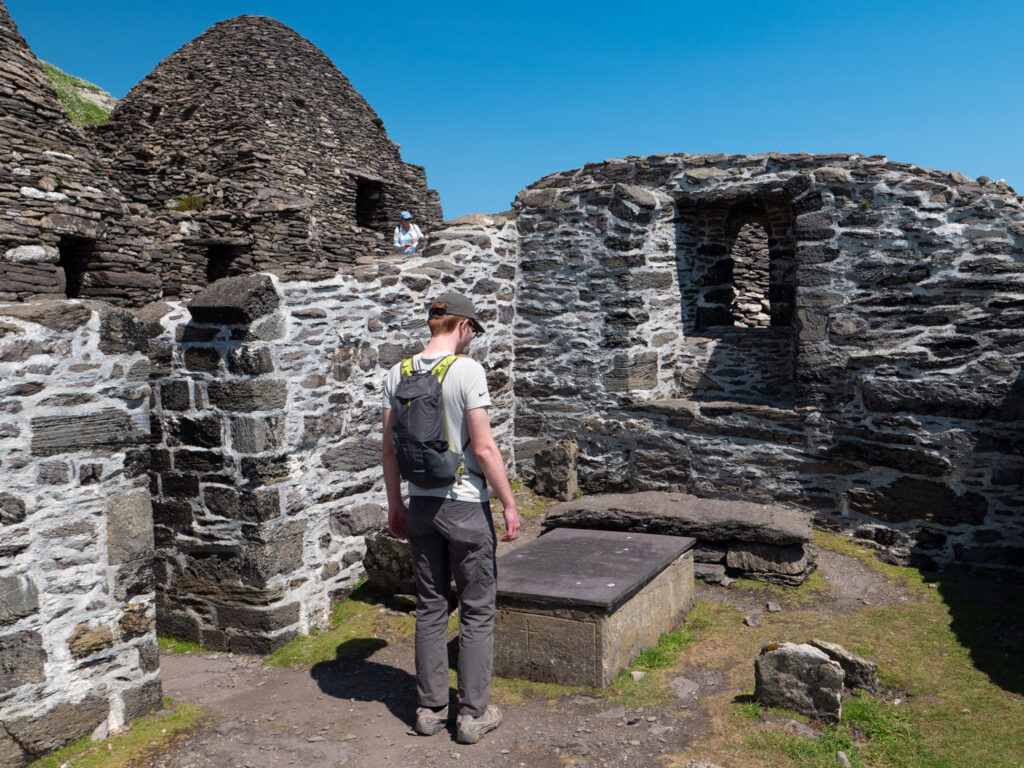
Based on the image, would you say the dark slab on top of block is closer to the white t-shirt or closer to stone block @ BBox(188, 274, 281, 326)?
the white t-shirt

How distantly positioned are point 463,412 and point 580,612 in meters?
1.38

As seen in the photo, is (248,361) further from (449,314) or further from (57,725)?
(57,725)

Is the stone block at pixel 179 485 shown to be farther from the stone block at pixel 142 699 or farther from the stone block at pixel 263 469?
the stone block at pixel 142 699

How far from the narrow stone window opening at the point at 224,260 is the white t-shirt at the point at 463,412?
457 inches

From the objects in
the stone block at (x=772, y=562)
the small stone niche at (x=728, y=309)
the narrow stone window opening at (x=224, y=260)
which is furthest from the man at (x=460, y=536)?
the narrow stone window opening at (x=224, y=260)

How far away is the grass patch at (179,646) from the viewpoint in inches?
201

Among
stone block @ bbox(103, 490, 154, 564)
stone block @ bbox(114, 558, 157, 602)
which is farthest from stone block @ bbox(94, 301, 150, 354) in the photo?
stone block @ bbox(114, 558, 157, 602)

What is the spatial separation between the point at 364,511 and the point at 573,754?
2746 mm

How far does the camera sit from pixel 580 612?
414 cm

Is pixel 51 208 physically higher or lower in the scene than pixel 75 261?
higher

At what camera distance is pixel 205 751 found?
372 centimetres

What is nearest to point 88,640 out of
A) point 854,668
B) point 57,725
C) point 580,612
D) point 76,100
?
point 57,725

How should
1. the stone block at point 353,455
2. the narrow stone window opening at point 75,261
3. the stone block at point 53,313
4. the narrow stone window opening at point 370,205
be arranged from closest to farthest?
the stone block at point 53,313 → the stone block at point 353,455 → the narrow stone window opening at point 75,261 → the narrow stone window opening at point 370,205

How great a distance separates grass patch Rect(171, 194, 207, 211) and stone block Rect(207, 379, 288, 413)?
1191 cm
